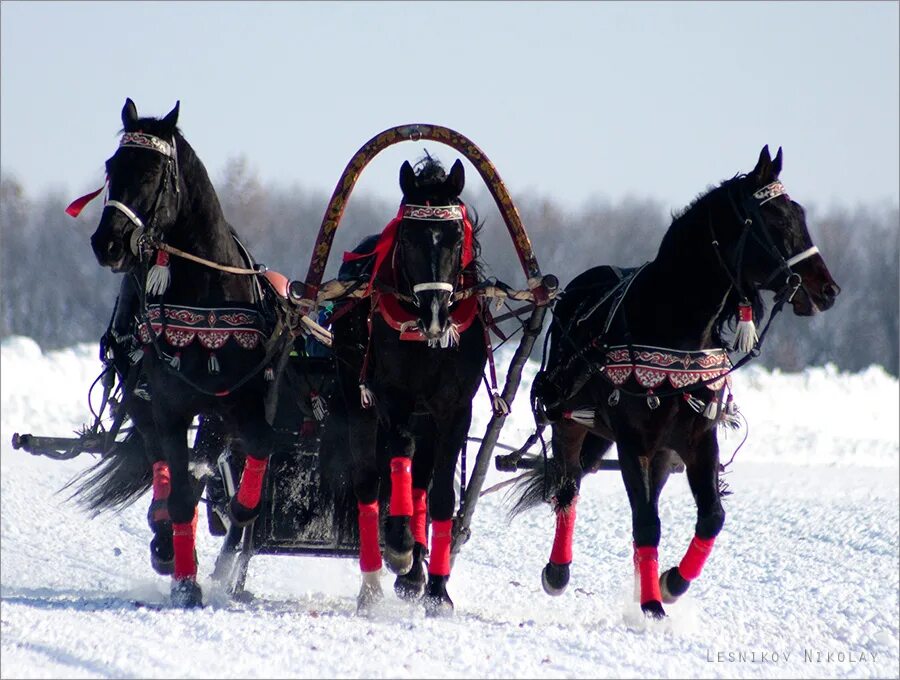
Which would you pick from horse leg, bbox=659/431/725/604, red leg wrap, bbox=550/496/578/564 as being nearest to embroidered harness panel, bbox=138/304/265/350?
red leg wrap, bbox=550/496/578/564

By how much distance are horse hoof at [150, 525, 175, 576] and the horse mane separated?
3216mm

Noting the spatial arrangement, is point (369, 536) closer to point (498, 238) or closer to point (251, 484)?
point (251, 484)

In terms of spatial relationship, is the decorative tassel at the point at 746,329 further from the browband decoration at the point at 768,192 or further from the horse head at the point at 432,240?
the horse head at the point at 432,240

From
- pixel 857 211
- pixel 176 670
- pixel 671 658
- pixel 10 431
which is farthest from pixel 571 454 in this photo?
pixel 857 211

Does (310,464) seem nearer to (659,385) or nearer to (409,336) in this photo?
(409,336)

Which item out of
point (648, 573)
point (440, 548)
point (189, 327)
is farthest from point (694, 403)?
point (189, 327)

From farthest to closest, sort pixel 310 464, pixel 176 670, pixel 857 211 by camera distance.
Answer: pixel 857 211 < pixel 310 464 < pixel 176 670

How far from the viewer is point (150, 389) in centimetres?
798

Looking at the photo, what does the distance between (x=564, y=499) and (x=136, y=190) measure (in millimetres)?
3067

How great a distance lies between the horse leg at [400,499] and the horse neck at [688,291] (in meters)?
1.29

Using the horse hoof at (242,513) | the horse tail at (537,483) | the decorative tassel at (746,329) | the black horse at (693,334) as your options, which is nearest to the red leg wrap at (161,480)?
the horse hoof at (242,513)

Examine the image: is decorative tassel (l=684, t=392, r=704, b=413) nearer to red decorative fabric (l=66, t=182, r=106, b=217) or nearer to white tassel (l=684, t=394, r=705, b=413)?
white tassel (l=684, t=394, r=705, b=413)

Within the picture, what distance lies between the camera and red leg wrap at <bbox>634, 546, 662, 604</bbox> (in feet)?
24.1

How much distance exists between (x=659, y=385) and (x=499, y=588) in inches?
90.6
